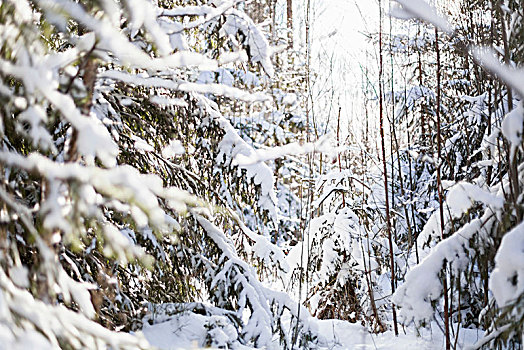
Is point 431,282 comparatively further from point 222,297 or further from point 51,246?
point 51,246

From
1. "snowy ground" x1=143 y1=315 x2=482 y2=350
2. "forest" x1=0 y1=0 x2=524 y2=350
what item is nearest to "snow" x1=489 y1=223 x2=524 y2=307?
"forest" x1=0 y1=0 x2=524 y2=350

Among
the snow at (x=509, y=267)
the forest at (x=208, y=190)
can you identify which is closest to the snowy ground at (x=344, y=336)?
the forest at (x=208, y=190)

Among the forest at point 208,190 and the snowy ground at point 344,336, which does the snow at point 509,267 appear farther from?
the snowy ground at point 344,336

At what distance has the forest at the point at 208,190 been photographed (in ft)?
3.60

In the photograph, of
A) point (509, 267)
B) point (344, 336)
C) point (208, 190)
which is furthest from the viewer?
point (344, 336)

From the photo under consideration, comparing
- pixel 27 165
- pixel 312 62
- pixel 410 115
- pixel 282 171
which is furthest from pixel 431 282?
pixel 312 62

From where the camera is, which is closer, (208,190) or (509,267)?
(509,267)

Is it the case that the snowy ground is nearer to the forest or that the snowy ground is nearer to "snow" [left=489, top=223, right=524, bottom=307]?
the forest

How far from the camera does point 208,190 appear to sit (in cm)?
316

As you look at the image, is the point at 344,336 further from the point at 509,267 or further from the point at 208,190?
the point at 509,267

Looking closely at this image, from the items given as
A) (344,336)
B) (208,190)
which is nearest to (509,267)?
(208,190)

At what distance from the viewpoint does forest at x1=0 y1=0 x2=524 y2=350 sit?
1.10 meters

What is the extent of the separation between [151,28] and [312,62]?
7239 millimetres

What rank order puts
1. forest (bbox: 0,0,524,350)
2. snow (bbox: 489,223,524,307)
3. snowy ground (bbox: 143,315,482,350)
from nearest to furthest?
forest (bbox: 0,0,524,350)
snow (bbox: 489,223,524,307)
snowy ground (bbox: 143,315,482,350)
